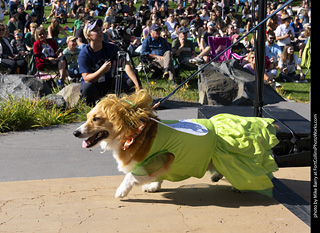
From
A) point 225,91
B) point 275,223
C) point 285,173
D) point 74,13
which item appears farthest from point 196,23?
point 275,223

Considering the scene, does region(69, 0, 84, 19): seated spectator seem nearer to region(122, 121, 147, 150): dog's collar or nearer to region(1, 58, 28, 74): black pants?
region(1, 58, 28, 74): black pants

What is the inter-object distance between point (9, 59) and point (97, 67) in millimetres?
4572

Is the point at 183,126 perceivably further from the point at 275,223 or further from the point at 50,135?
the point at 50,135

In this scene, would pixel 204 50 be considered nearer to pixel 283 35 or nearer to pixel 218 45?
pixel 218 45

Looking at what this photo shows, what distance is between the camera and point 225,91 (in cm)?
980

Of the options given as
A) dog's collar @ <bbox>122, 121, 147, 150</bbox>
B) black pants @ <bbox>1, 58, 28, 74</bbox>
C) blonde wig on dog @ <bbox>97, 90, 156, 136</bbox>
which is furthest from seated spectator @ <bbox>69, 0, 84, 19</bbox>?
dog's collar @ <bbox>122, 121, 147, 150</bbox>

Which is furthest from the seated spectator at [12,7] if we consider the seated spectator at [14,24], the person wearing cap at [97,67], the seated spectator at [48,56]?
the person wearing cap at [97,67]

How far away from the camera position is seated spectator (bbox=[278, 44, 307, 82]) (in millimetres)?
14016

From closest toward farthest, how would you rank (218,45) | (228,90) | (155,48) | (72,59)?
1. (228,90)
2. (72,59)
3. (155,48)
4. (218,45)

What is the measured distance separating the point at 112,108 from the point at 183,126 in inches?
28.3

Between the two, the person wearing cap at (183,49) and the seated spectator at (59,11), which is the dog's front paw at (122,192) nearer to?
the person wearing cap at (183,49)

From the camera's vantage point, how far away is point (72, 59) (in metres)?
11.9

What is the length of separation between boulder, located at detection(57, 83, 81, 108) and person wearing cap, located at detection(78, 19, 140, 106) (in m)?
0.46

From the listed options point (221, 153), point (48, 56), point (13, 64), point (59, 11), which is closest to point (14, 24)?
point (59, 11)
